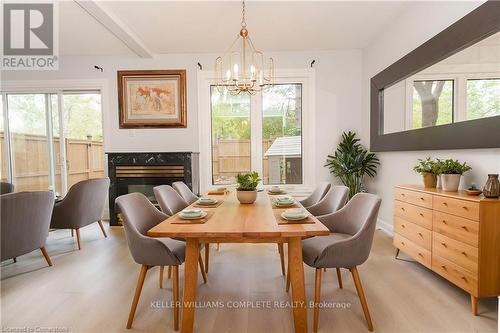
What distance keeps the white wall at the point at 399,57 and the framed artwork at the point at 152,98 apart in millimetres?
3125

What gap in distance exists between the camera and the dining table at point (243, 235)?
1643 millimetres

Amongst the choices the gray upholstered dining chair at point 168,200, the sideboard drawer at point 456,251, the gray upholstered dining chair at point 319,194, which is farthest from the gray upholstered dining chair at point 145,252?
the sideboard drawer at point 456,251

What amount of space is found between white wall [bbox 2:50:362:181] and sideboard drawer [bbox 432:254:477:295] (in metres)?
2.51

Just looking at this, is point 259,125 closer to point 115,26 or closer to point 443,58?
point 115,26

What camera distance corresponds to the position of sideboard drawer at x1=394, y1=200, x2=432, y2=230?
2555 mm

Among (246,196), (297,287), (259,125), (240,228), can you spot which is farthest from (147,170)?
(297,287)

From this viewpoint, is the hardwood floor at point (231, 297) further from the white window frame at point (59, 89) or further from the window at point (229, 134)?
the white window frame at point (59, 89)

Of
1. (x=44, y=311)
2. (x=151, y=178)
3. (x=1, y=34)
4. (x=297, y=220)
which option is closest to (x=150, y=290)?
(x=44, y=311)

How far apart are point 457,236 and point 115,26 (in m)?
4.38

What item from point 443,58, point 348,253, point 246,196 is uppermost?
point 443,58

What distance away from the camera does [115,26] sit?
3582 mm

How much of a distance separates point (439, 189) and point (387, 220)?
1586mm

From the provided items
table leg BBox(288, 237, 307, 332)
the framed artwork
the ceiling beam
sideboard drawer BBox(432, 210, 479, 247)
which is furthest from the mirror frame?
the ceiling beam

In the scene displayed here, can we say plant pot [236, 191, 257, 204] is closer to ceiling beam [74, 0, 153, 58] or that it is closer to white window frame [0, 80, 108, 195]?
ceiling beam [74, 0, 153, 58]
